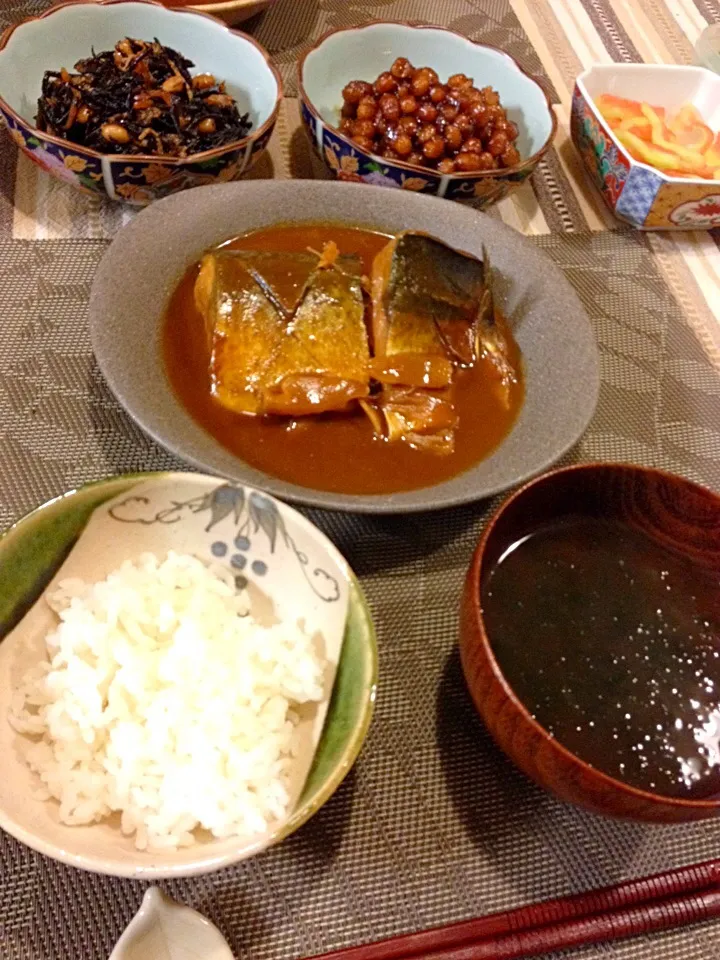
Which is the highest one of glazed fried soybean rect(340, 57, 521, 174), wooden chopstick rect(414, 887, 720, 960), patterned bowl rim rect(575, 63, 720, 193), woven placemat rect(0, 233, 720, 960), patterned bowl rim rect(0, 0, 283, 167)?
patterned bowl rim rect(0, 0, 283, 167)

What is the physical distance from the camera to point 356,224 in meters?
1.90

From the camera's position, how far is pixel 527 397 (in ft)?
5.39

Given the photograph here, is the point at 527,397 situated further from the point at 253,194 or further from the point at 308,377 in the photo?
the point at 253,194

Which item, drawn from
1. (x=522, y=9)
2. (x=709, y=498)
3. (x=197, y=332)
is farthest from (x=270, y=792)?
(x=522, y=9)

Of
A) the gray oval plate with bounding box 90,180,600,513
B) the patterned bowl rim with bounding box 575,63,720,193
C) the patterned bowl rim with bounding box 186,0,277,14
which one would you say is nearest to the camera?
the gray oval plate with bounding box 90,180,600,513

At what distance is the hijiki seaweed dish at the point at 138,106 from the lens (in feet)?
5.93

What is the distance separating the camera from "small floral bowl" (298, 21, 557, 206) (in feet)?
6.28

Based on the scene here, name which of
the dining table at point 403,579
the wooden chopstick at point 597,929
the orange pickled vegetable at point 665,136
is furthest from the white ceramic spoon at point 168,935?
the orange pickled vegetable at point 665,136

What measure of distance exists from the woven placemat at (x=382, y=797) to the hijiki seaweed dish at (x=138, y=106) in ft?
1.06

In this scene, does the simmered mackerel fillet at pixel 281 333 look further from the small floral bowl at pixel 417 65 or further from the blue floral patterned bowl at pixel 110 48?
the small floral bowl at pixel 417 65

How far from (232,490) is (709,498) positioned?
77cm

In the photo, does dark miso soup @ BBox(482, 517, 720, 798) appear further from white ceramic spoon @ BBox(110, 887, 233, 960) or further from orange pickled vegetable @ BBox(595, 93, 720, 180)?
orange pickled vegetable @ BBox(595, 93, 720, 180)

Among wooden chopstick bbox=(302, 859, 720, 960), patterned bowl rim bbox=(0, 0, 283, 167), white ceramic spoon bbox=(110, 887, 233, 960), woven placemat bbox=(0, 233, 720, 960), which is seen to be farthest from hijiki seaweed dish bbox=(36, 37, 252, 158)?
wooden chopstick bbox=(302, 859, 720, 960)

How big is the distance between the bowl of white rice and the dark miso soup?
0.25 metres
